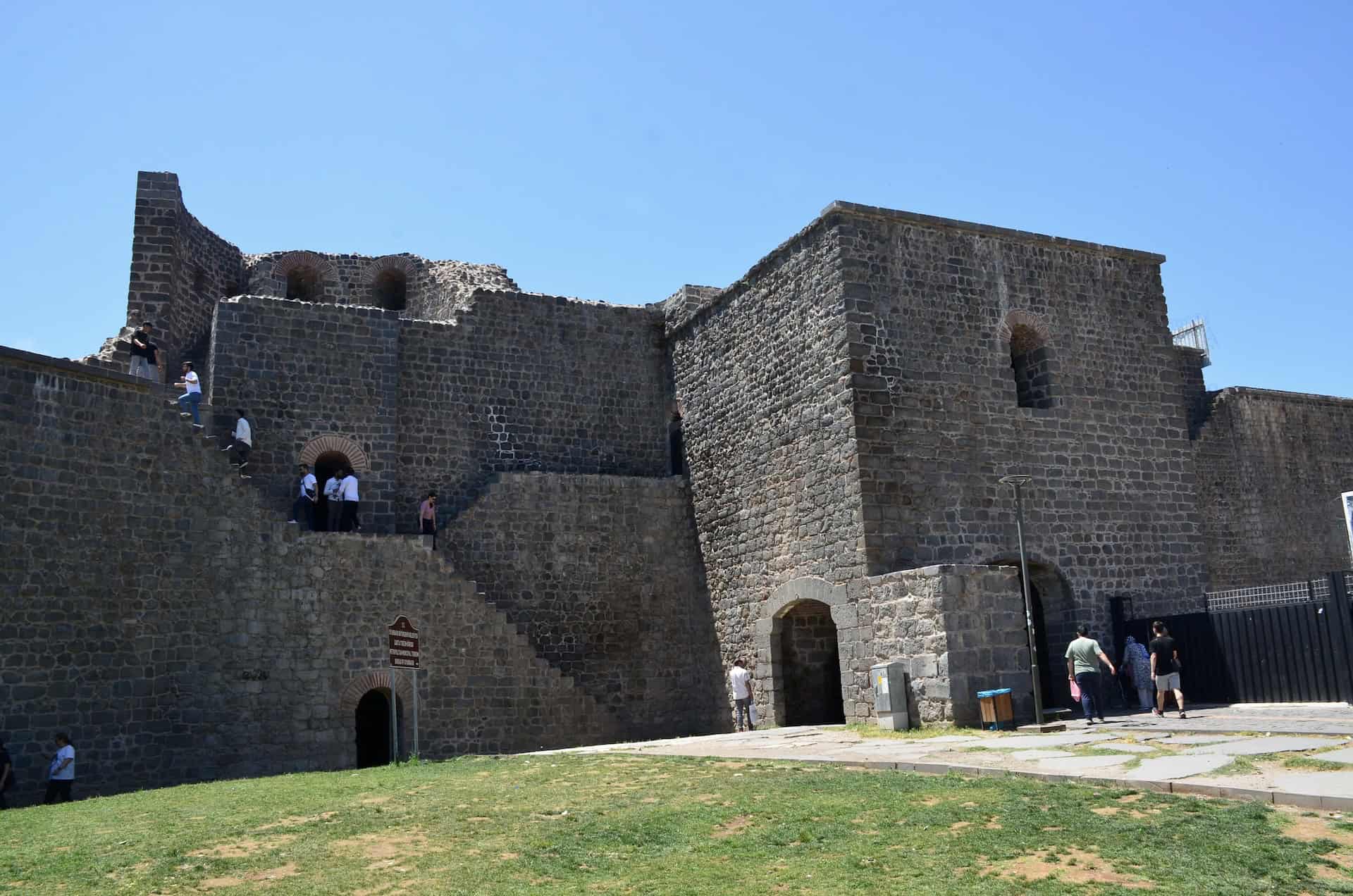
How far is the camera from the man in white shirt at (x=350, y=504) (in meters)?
18.4

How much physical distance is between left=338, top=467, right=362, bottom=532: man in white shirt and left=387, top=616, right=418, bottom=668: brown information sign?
5743 millimetres

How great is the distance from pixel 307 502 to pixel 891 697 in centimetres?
957

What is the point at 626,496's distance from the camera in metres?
20.3

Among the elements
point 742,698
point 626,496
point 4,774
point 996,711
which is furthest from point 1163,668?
point 4,774

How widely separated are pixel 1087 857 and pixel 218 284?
20.4 m

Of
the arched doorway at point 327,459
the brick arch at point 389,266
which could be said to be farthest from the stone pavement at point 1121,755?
the brick arch at point 389,266

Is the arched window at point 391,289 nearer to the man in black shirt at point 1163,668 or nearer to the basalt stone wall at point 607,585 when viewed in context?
the basalt stone wall at point 607,585

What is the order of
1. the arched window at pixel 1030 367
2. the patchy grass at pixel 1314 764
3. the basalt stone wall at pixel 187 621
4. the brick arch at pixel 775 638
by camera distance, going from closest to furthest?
the patchy grass at pixel 1314 764
the basalt stone wall at pixel 187 621
the brick arch at pixel 775 638
the arched window at pixel 1030 367

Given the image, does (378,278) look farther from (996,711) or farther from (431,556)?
(996,711)

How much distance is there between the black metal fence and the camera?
47.9 ft

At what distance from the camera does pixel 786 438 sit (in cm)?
1783

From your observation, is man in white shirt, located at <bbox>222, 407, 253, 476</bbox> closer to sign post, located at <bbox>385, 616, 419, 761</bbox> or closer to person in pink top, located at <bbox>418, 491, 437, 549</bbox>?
person in pink top, located at <bbox>418, 491, 437, 549</bbox>

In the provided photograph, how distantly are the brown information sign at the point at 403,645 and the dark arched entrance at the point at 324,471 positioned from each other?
234 inches

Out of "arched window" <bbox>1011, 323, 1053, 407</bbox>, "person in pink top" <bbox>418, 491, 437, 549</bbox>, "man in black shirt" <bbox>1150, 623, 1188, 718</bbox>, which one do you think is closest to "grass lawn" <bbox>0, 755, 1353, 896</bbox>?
"man in black shirt" <bbox>1150, 623, 1188, 718</bbox>
